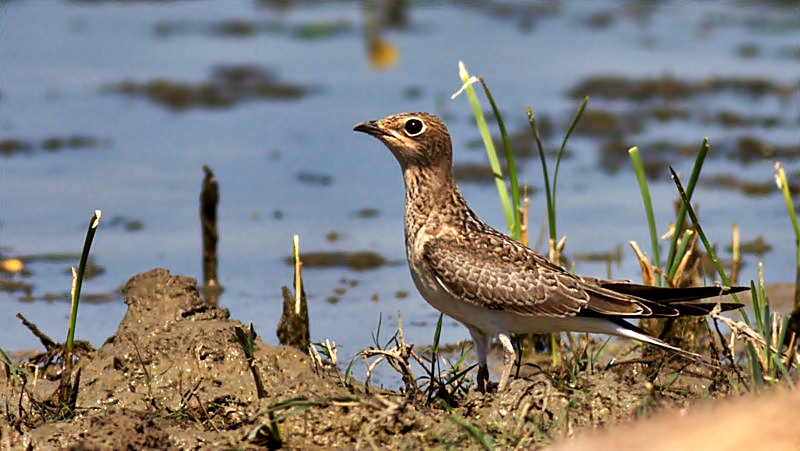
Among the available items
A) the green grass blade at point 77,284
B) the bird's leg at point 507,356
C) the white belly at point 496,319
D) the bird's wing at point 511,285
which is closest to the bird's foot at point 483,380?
the bird's leg at point 507,356

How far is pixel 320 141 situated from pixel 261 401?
25.2 ft

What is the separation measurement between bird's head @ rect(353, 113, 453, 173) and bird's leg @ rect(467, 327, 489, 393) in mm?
998

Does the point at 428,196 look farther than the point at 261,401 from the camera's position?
Yes

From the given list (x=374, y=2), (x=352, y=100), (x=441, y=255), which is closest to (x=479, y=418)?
(x=441, y=255)

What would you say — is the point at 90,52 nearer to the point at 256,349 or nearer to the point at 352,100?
the point at 352,100

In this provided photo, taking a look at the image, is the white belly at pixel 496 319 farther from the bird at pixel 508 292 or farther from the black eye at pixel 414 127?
the black eye at pixel 414 127

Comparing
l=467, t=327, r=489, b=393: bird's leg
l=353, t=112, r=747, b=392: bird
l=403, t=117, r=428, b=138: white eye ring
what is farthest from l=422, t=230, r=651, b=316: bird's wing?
l=403, t=117, r=428, b=138: white eye ring

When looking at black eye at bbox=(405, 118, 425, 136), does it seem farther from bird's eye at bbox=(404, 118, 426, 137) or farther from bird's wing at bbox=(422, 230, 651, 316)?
bird's wing at bbox=(422, 230, 651, 316)

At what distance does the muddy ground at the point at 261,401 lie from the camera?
18.3 feet

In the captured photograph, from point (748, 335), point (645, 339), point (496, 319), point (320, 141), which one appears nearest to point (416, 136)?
point (496, 319)

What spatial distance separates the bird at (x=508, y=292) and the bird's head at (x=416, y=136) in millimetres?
109

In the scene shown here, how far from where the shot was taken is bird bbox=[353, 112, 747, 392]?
662cm

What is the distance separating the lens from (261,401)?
5879mm

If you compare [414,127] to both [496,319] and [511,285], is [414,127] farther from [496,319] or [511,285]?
[496,319]
